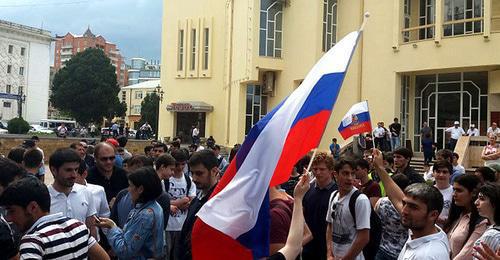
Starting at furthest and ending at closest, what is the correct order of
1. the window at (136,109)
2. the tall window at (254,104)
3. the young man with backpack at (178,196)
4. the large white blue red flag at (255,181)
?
the window at (136,109)
the tall window at (254,104)
the young man with backpack at (178,196)
the large white blue red flag at (255,181)

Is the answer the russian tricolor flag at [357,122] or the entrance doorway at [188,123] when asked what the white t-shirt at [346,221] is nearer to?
the russian tricolor flag at [357,122]

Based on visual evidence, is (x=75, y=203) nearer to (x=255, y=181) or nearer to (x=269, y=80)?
(x=255, y=181)

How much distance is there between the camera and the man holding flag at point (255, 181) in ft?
10.8

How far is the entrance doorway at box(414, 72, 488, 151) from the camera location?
25.6m

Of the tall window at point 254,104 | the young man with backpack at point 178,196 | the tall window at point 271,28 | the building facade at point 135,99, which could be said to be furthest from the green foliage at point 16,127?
the building facade at point 135,99

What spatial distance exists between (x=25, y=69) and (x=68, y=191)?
80498 mm

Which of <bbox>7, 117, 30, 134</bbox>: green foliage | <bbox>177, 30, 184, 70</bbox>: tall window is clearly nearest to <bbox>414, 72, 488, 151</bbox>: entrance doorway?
<bbox>177, 30, 184, 70</bbox>: tall window

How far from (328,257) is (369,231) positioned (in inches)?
21.6

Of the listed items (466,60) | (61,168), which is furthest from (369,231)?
(466,60)

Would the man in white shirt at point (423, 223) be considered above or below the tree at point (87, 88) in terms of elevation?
below

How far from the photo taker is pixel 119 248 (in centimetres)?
441

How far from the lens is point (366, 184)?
6.63m

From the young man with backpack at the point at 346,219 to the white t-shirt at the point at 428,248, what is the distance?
54.9 inches

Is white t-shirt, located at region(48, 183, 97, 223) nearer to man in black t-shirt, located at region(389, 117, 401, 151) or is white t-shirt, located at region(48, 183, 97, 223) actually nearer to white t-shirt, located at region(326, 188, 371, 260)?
white t-shirt, located at region(326, 188, 371, 260)
